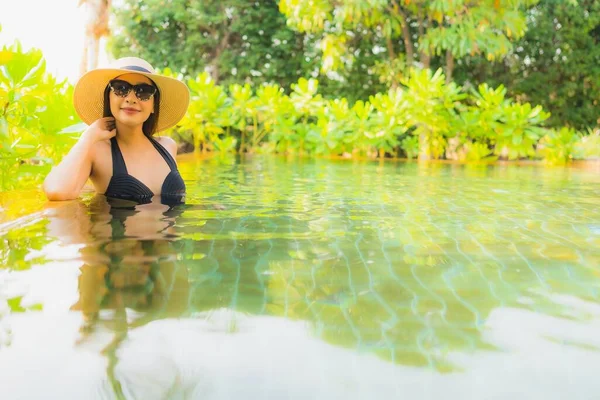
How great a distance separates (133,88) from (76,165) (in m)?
0.55

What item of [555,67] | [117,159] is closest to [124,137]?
[117,159]

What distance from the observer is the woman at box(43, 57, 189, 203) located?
10.9 ft

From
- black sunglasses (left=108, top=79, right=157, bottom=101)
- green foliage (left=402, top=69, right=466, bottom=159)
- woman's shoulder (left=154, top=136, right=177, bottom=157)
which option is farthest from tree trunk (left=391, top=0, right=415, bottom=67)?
black sunglasses (left=108, top=79, right=157, bottom=101)

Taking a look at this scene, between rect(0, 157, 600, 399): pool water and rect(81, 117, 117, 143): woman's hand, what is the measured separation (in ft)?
1.41

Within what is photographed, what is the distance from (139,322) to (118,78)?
2137mm

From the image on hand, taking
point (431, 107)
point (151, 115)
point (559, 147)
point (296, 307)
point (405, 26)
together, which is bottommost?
point (296, 307)

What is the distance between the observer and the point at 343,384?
130 cm

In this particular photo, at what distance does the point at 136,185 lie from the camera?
3566mm

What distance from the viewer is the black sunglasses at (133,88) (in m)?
3.32

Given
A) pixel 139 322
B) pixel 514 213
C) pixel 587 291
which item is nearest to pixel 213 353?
pixel 139 322

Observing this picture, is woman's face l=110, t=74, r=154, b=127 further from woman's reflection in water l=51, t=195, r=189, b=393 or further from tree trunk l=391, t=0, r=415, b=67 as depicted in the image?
tree trunk l=391, t=0, r=415, b=67

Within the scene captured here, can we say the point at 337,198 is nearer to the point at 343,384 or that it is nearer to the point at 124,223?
the point at 124,223

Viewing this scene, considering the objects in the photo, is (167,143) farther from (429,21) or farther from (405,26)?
(405,26)

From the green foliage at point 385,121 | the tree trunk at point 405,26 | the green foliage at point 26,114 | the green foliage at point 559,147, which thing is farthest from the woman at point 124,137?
the tree trunk at point 405,26
